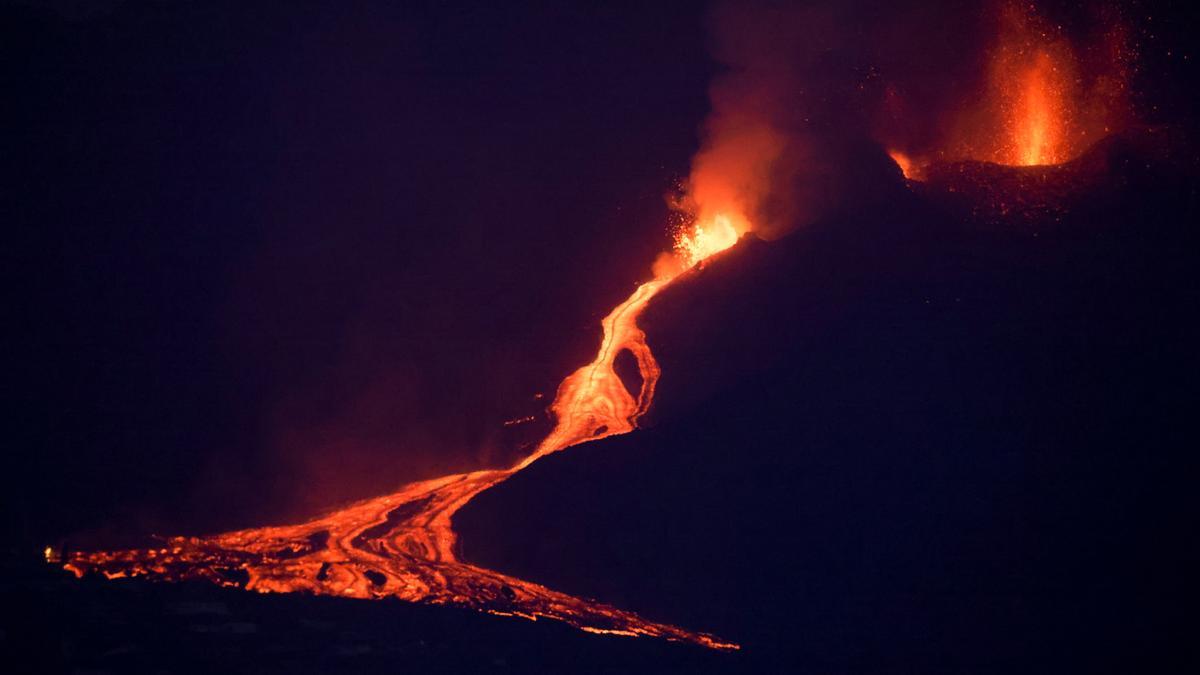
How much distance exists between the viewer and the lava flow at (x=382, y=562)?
9555mm

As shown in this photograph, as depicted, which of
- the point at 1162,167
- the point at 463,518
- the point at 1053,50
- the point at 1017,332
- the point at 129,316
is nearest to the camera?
the point at 463,518

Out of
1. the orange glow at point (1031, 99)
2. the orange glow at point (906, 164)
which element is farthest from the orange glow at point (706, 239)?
the orange glow at point (1031, 99)

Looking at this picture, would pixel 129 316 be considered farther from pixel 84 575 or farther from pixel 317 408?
pixel 84 575

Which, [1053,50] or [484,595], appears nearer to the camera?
[484,595]

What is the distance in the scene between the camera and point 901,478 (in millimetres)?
11406

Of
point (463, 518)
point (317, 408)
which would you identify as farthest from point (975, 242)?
point (317, 408)

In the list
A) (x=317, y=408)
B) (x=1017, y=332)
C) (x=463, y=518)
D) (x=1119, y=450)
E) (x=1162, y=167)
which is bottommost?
(x=463, y=518)

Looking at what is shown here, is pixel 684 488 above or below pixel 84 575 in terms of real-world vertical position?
above

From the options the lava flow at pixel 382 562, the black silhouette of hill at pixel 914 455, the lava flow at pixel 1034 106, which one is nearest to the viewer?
the lava flow at pixel 382 562

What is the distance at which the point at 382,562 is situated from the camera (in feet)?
33.4

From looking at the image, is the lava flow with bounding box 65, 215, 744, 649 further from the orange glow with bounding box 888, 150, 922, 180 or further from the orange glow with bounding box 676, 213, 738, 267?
the orange glow with bounding box 888, 150, 922, 180

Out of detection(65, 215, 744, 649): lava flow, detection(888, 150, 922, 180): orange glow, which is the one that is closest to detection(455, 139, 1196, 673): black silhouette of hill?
detection(65, 215, 744, 649): lava flow

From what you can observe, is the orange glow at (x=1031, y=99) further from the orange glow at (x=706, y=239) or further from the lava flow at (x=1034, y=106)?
the orange glow at (x=706, y=239)

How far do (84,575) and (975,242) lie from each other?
545 inches
